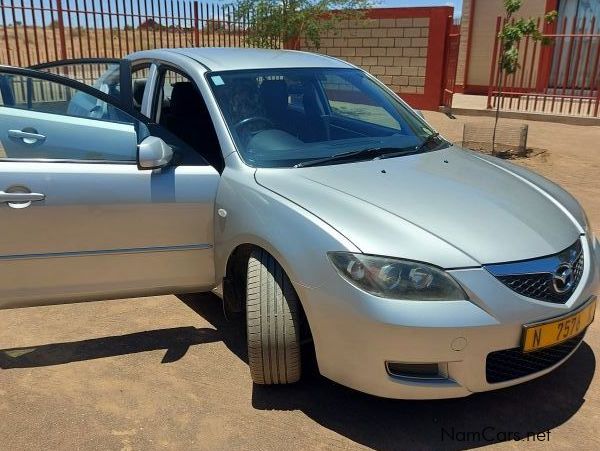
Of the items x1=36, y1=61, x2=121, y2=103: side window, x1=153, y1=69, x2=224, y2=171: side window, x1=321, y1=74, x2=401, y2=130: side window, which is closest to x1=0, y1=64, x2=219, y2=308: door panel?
x1=153, y1=69, x2=224, y2=171: side window

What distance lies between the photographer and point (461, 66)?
51.4ft

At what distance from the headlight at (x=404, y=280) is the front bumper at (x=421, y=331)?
1.2 inches

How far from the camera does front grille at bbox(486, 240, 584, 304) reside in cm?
234

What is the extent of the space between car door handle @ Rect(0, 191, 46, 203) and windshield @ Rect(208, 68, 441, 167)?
1062 millimetres

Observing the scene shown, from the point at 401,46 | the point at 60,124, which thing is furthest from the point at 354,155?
the point at 401,46

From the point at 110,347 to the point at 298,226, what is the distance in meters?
1.57

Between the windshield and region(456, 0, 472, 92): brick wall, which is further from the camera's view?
region(456, 0, 472, 92): brick wall

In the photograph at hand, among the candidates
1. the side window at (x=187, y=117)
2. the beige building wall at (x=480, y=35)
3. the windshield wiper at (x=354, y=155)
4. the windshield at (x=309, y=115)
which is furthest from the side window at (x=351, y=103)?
the beige building wall at (x=480, y=35)

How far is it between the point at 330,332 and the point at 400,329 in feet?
1.04

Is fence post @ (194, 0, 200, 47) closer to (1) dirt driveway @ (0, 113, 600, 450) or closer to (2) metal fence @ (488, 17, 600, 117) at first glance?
(2) metal fence @ (488, 17, 600, 117)

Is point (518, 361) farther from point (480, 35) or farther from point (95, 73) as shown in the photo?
point (480, 35)

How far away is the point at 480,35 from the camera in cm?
1502

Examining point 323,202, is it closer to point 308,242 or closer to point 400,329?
point 308,242

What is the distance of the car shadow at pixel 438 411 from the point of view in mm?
2561
